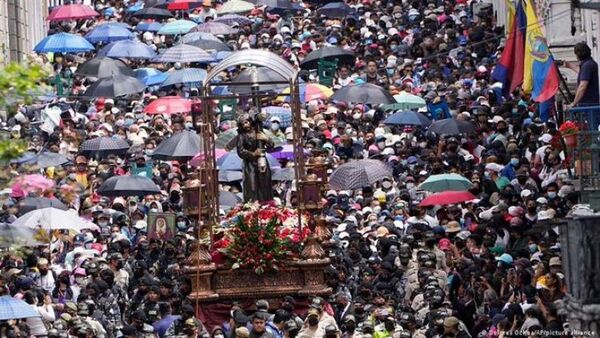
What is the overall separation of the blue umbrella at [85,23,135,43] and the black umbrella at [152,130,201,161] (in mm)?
12173

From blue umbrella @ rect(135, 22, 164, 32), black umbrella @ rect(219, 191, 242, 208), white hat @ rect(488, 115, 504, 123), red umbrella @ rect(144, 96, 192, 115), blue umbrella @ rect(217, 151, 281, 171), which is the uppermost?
blue umbrella @ rect(135, 22, 164, 32)

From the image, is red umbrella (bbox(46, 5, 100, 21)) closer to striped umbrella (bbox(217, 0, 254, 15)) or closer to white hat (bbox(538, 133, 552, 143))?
Answer: striped umbrella (bbox(217, 0, 254, 15))

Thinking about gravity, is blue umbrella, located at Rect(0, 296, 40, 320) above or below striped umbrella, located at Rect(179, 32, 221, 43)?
below

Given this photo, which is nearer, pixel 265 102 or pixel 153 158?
pixel 153 158

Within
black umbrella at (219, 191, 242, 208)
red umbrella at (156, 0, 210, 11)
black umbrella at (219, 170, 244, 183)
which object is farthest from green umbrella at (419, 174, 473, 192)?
red umbrella at (156, 0, 210, 11)

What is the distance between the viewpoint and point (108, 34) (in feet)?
207

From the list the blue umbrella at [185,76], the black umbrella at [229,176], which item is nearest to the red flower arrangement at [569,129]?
the black umbrella at [229,176]

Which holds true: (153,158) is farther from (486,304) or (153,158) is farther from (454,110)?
(486,304)

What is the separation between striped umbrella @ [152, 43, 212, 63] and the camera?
5903cm

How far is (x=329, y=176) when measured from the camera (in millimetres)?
48094

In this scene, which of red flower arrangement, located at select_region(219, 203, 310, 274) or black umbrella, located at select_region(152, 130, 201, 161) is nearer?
red flower arrangement, located at select_region(219, 203, 310, 274)

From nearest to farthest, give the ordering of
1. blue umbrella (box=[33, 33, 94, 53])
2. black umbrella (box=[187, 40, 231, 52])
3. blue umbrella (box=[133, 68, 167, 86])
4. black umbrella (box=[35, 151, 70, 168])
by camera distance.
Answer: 1. black umbrella (box=[35, 151, 70, 168])
2. blue umbrella (box=[133, 68, 167, 86])
3. blue umbrella (box=[33, 33, 94, 53])
4. black umbrella (box=[187, 40, 231, 52])

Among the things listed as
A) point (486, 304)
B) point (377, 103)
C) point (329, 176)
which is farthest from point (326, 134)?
point (486, 304)

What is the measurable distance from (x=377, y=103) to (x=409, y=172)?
145 inches
